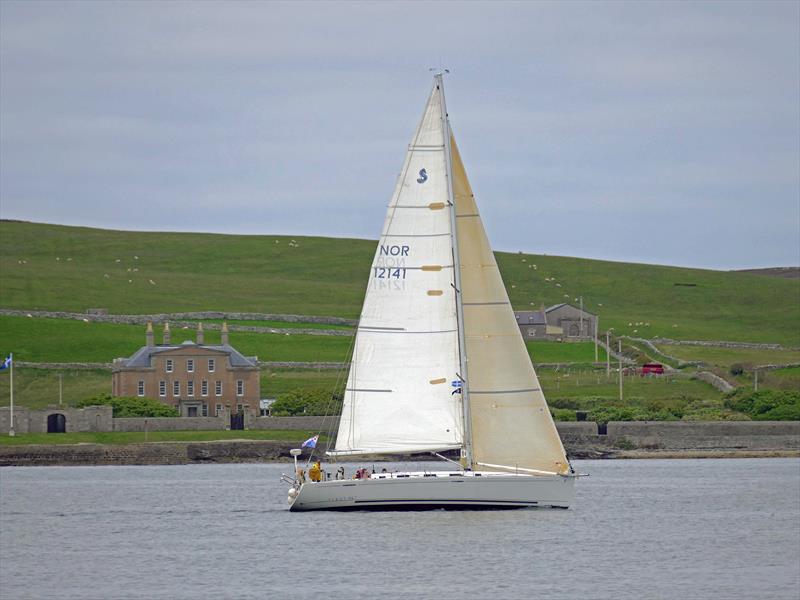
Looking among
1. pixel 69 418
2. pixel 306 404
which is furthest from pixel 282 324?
pixel 69 418

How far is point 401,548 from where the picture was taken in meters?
41.1

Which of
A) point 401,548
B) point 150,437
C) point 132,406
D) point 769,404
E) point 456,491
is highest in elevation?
point 132,406

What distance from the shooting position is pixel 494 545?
41.5m

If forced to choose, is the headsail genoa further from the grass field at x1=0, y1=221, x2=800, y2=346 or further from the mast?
the grass field at x1=0, y1=221, x2=800, y2=346

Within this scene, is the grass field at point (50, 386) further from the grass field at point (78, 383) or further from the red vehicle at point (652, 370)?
the red vehicle at point (652, 370)

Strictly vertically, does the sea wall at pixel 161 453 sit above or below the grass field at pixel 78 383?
below

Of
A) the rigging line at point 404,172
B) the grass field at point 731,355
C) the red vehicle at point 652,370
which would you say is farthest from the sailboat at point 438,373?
the grass field at point 731,355

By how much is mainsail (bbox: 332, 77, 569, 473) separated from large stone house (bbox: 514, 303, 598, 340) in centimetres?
9556

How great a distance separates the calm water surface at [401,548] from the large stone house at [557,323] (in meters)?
81.2

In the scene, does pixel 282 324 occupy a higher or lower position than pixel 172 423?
higher

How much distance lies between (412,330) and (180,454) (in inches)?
1675

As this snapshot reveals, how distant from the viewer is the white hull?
147 feet

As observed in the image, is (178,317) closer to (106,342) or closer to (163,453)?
(106,342)

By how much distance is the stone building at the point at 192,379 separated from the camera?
10419 centimetres
